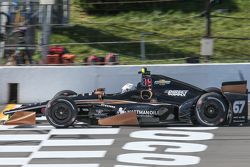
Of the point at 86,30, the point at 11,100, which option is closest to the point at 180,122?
the point at 11,100

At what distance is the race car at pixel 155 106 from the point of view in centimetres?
1110

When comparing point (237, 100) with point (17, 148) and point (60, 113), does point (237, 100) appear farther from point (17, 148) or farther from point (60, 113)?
point (17, 148)

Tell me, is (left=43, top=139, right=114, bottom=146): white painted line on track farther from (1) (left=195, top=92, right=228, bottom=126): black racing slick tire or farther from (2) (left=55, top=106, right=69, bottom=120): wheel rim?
(1) (left=195, top=92, right=228, bottom=126): black racing slick tire

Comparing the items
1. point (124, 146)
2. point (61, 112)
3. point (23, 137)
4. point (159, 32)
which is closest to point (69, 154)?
point (124, 146)

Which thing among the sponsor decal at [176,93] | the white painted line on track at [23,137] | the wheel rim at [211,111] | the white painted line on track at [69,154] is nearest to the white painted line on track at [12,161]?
the white painted line on track at [69,154]

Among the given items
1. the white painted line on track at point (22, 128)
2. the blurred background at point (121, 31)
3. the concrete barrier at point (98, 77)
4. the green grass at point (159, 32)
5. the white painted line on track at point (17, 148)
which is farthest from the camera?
the green grass at point (159, 32)

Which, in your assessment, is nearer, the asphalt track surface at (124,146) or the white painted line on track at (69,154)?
the asphalt track surface at (124,146)

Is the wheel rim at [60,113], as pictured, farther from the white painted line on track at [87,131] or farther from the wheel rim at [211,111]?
the wheel rim at [211,111]

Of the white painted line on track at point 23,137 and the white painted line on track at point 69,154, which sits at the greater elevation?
the white painted line on track at point 23,137

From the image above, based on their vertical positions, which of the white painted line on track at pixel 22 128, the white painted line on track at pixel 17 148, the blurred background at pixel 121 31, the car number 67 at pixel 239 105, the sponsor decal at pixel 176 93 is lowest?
the white painted line on track at pixel 17 148

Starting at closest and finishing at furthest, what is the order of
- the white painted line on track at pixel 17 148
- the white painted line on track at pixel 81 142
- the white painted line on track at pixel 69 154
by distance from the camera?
the white painted line on track at pixel 69 154
the white painted line on track at pixel 17 148
the white painted line on track at pixel 81 142

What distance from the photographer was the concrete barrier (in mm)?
14648

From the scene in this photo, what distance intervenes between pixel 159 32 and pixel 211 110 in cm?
1220

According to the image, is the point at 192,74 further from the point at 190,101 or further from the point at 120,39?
the point at 120,39
